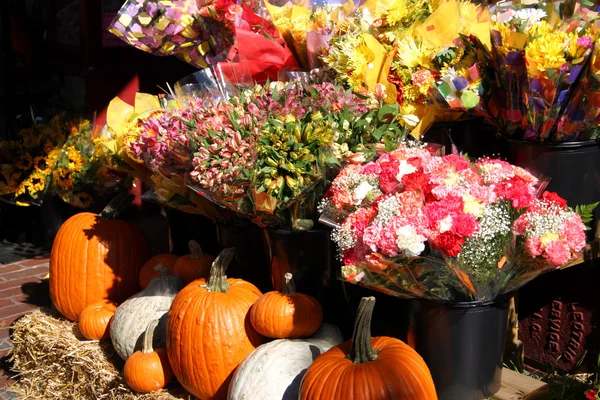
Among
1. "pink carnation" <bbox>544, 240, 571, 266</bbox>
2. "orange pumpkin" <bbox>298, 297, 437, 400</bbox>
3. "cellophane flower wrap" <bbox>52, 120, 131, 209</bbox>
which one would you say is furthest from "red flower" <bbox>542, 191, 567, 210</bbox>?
"cellophane flower wrap" <bbox>52, 120, 131, 209</bbox>

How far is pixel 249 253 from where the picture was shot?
3.55 m

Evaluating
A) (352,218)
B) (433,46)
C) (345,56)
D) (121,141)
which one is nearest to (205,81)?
(121,141)

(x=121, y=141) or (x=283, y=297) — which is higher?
(x=121, y=141)

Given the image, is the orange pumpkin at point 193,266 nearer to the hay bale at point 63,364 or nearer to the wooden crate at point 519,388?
the hay bale at point 63,364

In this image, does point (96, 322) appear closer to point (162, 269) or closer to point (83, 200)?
point (162, 269)

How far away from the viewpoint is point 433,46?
3051mm

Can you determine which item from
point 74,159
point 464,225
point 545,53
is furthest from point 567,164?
point 74,159

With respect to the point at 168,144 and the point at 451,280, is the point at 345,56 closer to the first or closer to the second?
the point at 168,144

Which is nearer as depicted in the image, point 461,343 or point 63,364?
point 461,343

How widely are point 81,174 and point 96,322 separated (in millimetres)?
1788

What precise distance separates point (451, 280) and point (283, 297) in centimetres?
75

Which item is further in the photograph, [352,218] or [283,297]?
[283,297]

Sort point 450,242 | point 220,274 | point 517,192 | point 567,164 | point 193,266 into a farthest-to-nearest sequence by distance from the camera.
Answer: point 193,266 → point 220,274 → point 567,164 → point 517,192 → point 450,242

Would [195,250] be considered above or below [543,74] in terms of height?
below
